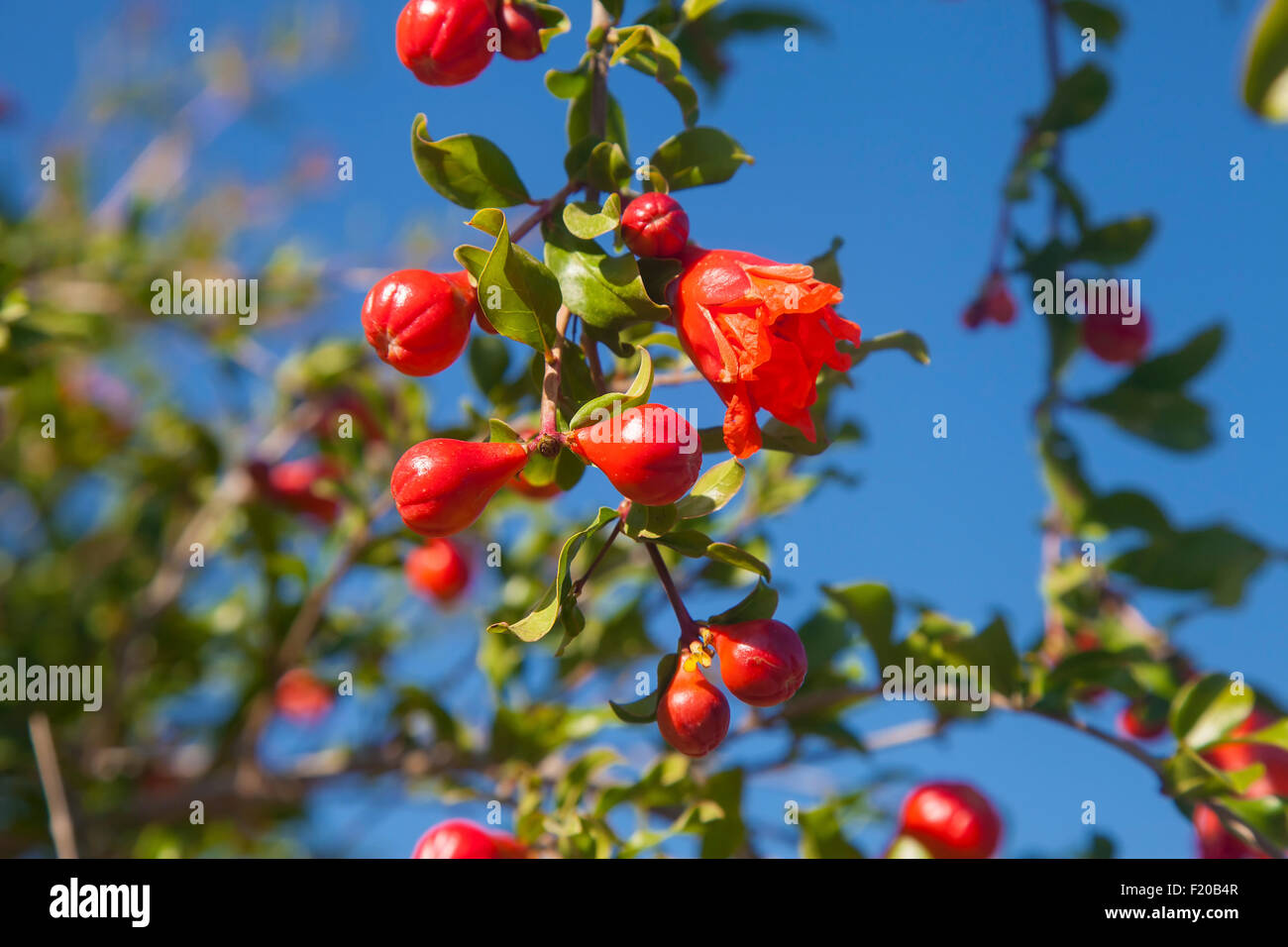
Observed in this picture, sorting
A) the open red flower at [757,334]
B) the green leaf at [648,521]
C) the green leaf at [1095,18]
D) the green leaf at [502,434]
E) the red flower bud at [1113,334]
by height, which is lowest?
the green leaf at [648,521]

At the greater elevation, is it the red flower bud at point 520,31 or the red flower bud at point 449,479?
the red flower bud at point 520,31

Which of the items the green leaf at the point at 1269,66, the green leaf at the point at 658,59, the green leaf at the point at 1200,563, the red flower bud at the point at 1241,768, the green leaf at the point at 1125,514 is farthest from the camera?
the green leaf at the point at 1125,514

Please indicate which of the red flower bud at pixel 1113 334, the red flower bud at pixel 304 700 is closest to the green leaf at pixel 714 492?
the red flower bud at pixel 1113 334

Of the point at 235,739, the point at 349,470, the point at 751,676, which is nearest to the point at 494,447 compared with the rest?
the point at 751,676

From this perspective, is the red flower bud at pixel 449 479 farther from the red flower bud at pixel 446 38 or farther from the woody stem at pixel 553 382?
the red flower bud at pixel 446 38

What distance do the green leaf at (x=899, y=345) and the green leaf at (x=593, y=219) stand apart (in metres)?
0.37

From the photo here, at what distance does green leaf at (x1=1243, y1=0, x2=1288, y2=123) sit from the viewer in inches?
28.6

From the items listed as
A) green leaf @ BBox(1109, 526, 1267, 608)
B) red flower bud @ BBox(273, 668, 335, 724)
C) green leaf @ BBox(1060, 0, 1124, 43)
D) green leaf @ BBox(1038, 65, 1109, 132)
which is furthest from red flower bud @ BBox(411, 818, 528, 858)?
green leaf @ BBox(1060, 0, 1124, 43)

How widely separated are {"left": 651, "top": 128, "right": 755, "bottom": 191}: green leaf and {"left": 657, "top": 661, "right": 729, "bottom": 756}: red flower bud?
0.62 meters

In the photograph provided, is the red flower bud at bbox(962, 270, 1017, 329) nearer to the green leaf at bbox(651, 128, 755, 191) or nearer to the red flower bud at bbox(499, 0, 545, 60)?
the green leaf at bbox(651, 128, 755, 191)

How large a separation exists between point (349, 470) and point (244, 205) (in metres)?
2.81

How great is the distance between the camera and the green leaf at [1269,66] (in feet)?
2.38
